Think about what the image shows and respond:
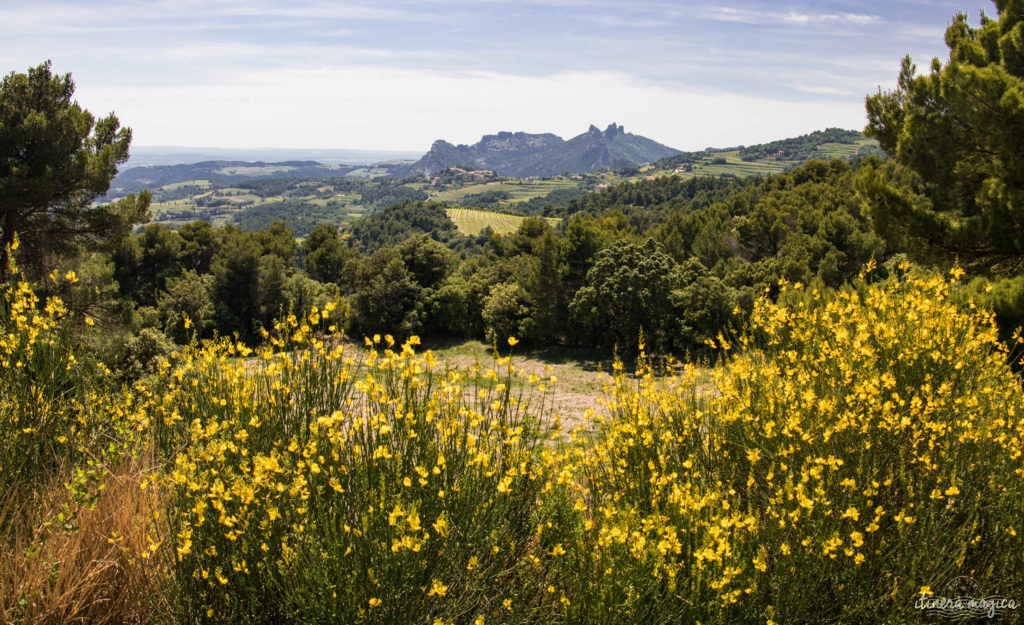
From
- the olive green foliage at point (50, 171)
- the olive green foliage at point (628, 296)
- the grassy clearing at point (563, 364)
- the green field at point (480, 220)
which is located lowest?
the grassy clearing at point (563, 364)

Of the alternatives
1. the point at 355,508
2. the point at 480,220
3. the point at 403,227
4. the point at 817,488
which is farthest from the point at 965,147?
the point at 480,220

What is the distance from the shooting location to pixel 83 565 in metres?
2.79

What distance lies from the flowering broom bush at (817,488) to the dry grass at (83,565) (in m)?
2.27

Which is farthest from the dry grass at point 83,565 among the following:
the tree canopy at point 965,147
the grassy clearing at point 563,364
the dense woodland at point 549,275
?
the dense woodland at point 549,275

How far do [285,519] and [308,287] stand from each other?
3200cm

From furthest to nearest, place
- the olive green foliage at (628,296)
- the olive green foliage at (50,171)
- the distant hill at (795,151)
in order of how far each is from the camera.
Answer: the distant hill at (795,151) < the olive green foliage at (628,296) < the olive green foliage at (50,171)

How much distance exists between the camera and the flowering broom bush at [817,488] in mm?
2609

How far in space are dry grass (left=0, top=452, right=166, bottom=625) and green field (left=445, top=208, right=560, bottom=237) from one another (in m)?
90.2

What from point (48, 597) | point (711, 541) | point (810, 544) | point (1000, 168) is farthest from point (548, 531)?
point (1000, 168)

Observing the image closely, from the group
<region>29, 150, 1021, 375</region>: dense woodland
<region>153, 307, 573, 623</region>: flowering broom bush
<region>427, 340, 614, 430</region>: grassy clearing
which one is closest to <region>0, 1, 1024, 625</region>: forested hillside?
<region>153, 307, 573, 623</region>: flowering broom bush

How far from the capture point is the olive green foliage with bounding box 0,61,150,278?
35.6 ft

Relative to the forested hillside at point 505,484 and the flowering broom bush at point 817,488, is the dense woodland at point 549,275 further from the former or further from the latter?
the flowering broom bush at point 817,488

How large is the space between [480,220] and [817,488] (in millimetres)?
113712

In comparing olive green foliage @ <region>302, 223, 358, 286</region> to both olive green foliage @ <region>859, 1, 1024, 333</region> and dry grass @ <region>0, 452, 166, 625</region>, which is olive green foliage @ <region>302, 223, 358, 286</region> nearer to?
olive green foliage @ <region>859, 1, 1024, 333</region>
